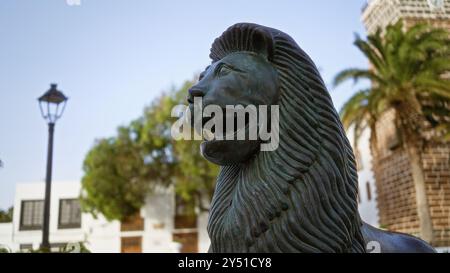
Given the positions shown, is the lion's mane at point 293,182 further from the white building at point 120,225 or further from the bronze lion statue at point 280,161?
the white building at point 120,225

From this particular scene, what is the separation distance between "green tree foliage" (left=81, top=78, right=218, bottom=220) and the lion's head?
20.5 meters

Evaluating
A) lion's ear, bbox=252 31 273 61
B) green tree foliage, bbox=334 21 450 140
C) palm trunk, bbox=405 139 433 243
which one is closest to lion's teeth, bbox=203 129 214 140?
lion's ear, bbox=252 31 273 61

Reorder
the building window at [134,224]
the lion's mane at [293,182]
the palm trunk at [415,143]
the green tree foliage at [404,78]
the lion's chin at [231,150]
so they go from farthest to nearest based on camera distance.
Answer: the building window at [134,224]
the palm trunk at [415,143]
the green tree foliage at [404,78]
the lion's chin at [231,150]
the lion's mane at [293,182]

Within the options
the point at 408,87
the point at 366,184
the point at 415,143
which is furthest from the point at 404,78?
the point at 366,184

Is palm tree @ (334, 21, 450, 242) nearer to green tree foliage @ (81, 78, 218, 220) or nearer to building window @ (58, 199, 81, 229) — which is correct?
green tree foliage @ (81, 78, 218, 220)

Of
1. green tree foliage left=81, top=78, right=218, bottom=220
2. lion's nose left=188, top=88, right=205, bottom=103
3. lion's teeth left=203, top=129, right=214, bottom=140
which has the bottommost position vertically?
lion's teeth left=203, top=129, right=214, bottom=140

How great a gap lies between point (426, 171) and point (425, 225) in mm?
5329

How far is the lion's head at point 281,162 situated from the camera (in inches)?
62.4

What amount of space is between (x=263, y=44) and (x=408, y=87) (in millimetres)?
12991

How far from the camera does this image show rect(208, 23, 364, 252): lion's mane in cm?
158

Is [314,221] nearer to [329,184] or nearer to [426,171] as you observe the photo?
[329,184]

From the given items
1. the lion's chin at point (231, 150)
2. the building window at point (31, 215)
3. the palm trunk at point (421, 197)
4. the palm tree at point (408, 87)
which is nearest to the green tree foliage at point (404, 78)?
the palm tree at point (408, 87)

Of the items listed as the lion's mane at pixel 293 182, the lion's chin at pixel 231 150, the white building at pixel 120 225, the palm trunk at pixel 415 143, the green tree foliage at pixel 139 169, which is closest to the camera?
the lion's mane at pixel 293 182
